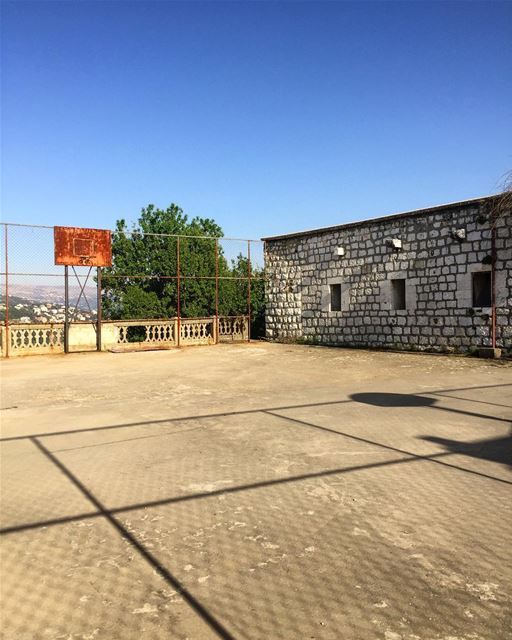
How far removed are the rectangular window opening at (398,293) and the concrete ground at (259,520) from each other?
848 centimetres

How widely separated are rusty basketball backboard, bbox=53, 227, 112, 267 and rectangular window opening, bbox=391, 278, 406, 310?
31.5ft

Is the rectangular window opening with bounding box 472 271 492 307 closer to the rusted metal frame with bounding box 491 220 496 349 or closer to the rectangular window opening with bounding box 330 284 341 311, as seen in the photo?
the rusted metal frame with bounding box 491 220 496 349

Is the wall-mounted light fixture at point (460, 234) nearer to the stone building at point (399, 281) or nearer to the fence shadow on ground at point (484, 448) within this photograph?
the stone building at point (399, 281)

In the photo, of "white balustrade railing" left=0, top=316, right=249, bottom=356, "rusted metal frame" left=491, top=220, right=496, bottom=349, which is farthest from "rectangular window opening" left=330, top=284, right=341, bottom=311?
"rusted metal frame" left=491, top=220, right=496, bottom=349

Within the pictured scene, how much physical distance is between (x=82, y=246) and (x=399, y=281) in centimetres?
1037

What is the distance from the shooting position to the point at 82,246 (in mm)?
17078

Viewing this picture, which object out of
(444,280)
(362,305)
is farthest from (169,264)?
(444,280)

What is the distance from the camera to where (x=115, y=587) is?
274cm

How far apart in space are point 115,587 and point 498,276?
506 inches

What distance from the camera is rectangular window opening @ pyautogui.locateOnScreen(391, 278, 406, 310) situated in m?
16.0

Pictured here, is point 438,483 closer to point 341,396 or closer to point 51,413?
point 341,396

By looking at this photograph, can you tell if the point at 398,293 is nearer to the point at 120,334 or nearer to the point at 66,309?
the point at 120,334

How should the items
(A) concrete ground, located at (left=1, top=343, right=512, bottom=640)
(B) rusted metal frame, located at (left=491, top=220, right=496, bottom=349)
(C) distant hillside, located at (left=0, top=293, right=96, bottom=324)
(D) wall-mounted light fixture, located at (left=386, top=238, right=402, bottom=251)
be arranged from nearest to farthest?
(A) concrete ground, located at (left=1, top=343, right=512, bottom=640) → (B) rusted metal frame, located at (left=491, top=220, right=496, bottom=349) → (D) wall-mounted light fixture, located at (left=386, top=238, right=402, bottom=251) → (C) distant hillside, located at (left=0, top=293, right=96, bottom=324)

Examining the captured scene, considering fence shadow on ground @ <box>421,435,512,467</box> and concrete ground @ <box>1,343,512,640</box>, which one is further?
fence shadow on ground @ <box>421,435,512,467</box>
